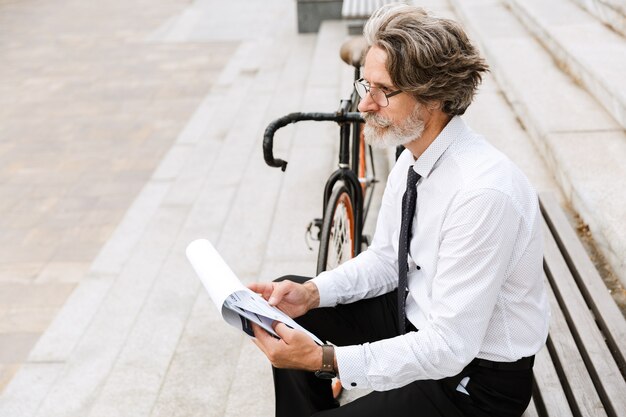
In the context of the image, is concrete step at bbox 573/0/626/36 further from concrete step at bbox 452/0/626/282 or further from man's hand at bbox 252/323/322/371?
man's hand at bbox 252/323/322/371

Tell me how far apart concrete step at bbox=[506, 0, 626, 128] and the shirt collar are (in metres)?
2.22

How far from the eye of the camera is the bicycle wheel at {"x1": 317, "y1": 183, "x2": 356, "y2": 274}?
2.74 metres

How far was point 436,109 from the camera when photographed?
1.88m

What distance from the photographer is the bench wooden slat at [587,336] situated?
2182 millimetres

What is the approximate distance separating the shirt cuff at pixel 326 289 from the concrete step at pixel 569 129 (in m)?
1.34

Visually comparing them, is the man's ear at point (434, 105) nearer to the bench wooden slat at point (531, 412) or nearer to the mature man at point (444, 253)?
the mature man at point (444, 253)

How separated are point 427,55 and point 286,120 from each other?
101 centimetres

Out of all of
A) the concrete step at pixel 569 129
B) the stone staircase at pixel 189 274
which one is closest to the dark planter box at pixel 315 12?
the stone staircase at pixel 189 274

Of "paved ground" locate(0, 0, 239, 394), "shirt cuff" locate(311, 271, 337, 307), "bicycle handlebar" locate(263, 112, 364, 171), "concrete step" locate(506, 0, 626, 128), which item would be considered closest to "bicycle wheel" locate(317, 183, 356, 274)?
"bicycle handlebar" locate(263, 112, 364, 171)

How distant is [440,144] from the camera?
6.24 feet

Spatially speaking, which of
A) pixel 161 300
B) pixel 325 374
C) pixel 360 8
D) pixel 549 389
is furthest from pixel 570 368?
pixel 360 8

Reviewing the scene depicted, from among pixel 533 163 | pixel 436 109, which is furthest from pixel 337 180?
pixel 533 163

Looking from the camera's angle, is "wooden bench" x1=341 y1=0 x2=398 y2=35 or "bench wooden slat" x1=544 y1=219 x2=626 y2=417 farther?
"wooden bench" x1=341 y1=0 x2=398 y2=35

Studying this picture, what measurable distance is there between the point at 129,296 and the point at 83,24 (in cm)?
788
